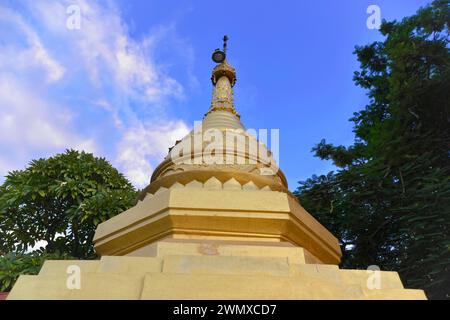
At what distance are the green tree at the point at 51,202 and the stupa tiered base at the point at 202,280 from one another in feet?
19.0

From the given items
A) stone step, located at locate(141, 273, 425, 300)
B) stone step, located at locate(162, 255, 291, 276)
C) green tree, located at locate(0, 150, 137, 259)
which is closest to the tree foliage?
green tree, located at locate(0, 150, 137, 259)

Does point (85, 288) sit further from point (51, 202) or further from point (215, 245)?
point (51, 202)

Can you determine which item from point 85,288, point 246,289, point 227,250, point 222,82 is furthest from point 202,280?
point 222,82

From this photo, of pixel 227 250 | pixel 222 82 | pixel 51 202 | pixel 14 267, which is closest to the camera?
pixel 227 250

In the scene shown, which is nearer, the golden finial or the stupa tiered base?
the stupa tiered base

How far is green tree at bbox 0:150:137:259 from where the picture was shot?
8.54 m

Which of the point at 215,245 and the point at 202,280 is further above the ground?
the point at 215,245

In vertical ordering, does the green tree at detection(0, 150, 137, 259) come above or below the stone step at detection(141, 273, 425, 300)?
above

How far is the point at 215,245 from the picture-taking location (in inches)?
116

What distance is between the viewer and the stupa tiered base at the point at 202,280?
2418 mm

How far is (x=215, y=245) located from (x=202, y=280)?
50cm

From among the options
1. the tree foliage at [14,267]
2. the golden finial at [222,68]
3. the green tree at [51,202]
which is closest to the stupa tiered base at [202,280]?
the golden finial at [222,68]

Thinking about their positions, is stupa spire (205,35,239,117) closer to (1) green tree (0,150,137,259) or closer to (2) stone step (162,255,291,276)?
(2) stone step (162,255,291,276)

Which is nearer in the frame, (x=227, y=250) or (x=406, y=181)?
(x=227, y=250)
